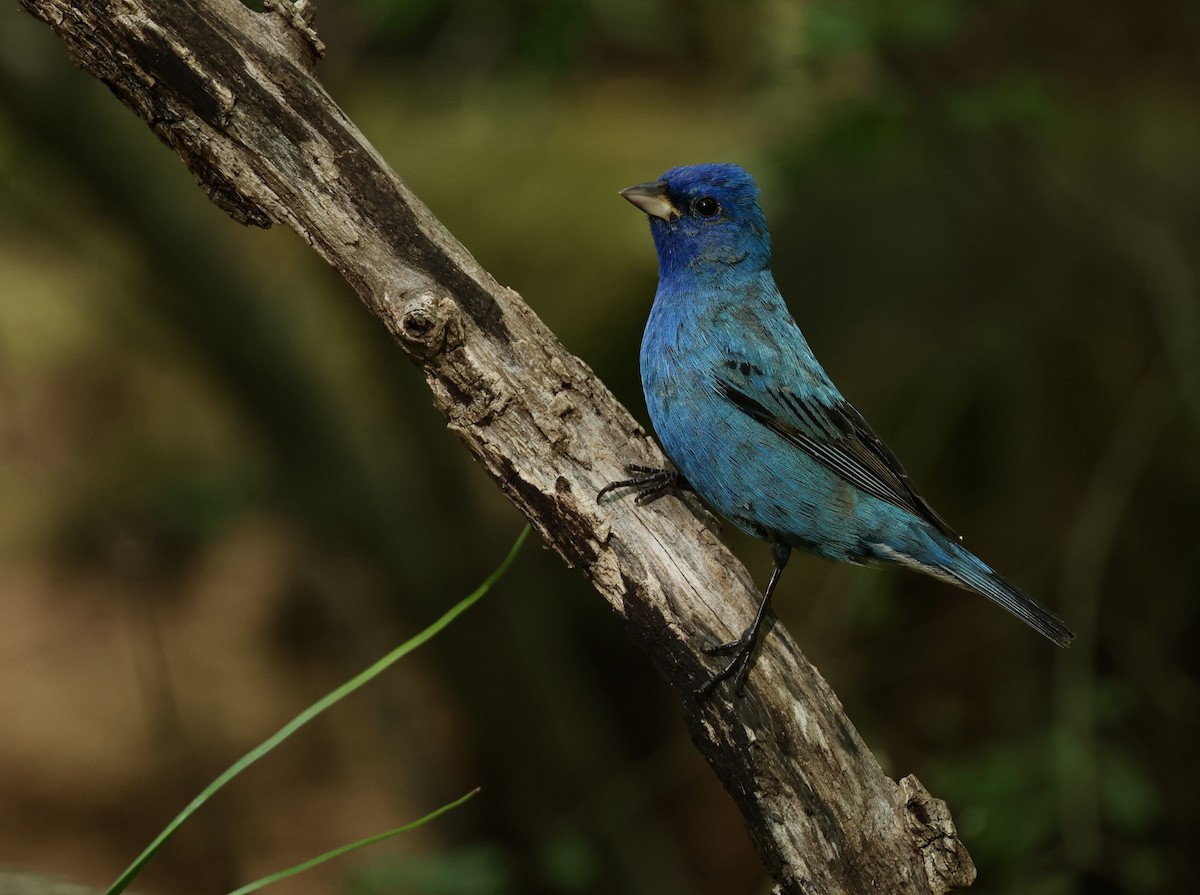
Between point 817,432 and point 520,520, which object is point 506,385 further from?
point 520,520

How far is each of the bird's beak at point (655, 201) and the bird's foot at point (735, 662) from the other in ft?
A: 4.84

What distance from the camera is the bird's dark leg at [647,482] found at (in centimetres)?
270

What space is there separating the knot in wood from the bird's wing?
3.19 ft

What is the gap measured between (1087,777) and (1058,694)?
0.52m

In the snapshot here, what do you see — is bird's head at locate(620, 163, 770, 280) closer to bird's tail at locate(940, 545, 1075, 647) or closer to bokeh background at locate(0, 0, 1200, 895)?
bokeh background at locate(0, 0, 1200, 895)

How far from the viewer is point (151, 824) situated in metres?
6.05

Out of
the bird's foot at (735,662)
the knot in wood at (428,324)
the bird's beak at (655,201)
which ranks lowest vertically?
the bird's foot at (735,662)

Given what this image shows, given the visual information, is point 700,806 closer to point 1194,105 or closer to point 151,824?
point 151,824

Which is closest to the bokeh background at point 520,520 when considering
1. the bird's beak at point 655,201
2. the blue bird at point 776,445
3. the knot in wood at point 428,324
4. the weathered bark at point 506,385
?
the bird's beak at point 655,201

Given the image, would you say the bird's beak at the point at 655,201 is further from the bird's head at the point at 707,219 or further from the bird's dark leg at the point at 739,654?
the bird's dark leg at the point at 739,654

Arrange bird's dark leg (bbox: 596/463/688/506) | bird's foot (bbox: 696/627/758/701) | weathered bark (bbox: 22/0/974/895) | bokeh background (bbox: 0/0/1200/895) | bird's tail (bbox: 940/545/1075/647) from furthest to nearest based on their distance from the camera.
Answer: bokeh background (bbox: 0/0/1200/895), bird's tail (bbox: 940/545/1075/647), bird's dark leg (bbox: 596/463/688/506), bird's foot (bbox: 696/627/758/701), weathered bark (bbox: 22/0/974/895)

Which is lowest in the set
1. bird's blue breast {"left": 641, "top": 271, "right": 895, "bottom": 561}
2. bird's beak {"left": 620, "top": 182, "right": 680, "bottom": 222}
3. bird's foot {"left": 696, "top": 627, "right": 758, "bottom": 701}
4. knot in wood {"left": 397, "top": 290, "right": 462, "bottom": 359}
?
bird's foot {"left": 696, "top": 627, "right": 758, "bottom": 701}

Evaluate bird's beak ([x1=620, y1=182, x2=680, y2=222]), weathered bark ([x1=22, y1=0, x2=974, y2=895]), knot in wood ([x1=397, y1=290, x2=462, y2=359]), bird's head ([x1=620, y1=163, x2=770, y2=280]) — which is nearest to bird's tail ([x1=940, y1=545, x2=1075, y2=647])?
weathered bark ([x1=22, y1=0, x2=974, y2=895])

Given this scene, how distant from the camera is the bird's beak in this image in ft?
11.7
